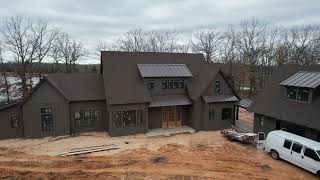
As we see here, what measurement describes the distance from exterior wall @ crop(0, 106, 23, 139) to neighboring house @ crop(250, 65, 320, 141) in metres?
19.1

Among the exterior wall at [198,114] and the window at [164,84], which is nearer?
the exterior wall at [198,114]

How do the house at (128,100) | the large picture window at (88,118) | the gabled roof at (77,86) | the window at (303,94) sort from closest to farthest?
the window at (303,94) < the house at (128,100) < the gabled roof at (77,86) < the large picture window at (88,118)

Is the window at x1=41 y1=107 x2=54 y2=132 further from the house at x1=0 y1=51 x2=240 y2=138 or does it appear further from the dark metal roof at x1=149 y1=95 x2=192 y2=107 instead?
the dark metal roof at x1=149 y1=95 x2=192 y2=107

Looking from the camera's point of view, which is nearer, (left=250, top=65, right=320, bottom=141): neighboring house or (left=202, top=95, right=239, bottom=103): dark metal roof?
(left=250, top=65, right=320, bottom=141): neighboring house

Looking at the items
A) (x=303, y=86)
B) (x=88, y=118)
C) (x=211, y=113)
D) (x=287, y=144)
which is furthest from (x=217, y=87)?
(x=88, y=118)

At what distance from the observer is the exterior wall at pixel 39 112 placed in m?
21.5

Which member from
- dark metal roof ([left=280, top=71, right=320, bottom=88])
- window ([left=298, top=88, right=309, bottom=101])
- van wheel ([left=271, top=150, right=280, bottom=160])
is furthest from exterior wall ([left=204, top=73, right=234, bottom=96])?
van wheel ([left=271, top=150, right=280, bottom=160])

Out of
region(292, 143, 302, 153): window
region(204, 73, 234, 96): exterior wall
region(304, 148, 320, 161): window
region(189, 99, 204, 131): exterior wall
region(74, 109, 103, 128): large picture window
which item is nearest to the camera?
region(304, 148, 320, 161): window

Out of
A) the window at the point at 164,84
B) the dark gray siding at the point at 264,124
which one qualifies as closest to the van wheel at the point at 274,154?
the dark gray siding at the point at 264,124

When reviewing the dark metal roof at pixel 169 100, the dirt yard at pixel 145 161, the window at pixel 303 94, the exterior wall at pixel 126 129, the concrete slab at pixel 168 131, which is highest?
the window at pixel 303 94

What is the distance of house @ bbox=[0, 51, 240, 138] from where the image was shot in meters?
21.8

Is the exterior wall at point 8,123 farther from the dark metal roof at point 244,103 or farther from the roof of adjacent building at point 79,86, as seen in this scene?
the dark metal roof at point 244,103

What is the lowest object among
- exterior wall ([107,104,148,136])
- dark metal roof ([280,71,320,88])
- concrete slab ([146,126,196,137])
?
concrete slab ([146,126,196,137])

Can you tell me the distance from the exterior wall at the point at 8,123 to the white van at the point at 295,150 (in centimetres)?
1897
